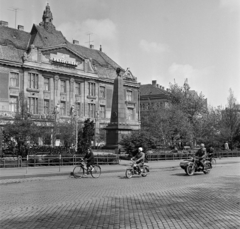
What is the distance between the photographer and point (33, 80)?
64.0 meters

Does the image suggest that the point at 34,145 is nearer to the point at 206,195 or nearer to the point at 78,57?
the point at 206,195

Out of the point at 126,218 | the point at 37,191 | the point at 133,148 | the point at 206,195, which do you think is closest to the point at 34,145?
the point at 133,148

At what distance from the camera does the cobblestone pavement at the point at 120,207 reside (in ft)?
26.5

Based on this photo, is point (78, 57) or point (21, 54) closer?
point (21, 54)

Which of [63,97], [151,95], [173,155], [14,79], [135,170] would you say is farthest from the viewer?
[151,95]

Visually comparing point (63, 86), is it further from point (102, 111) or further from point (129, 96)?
point (129, 96)

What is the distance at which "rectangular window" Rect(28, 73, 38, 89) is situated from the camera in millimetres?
63438

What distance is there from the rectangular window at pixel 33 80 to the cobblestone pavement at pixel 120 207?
166 ft

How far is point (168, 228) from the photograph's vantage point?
24.9ft

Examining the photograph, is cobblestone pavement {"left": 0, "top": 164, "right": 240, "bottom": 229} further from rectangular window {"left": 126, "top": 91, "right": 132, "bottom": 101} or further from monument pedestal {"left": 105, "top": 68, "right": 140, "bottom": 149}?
rectangular window {"left": 126, "top": 91, "right": 132, "bottom": 101}

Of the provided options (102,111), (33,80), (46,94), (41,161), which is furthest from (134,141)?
(102,111)

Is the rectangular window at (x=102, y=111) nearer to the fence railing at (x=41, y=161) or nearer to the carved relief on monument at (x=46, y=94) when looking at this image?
the carved relief on monument at (x=46, y=94)

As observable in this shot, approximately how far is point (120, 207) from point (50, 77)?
58348 mm

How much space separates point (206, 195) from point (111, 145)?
72.0 ft
